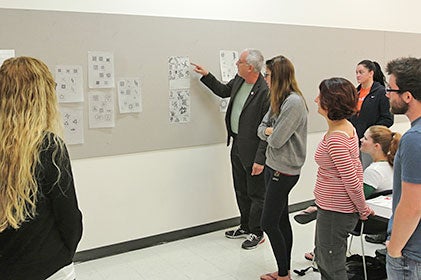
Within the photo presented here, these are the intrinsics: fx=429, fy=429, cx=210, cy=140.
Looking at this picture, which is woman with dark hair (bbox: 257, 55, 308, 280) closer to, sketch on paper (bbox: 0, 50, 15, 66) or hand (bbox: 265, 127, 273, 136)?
hand (bbox: 265, 127, 273, 136)

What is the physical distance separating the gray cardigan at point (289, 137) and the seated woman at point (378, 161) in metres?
0.41

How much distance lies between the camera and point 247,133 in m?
3.50

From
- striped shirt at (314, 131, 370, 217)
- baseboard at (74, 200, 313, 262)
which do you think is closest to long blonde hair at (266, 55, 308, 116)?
striped shirt at (314, 131, 370, 217)

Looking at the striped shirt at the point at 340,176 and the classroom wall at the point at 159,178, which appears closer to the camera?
the striped shirt at the point at 340,176

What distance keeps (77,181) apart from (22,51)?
3.32 feet

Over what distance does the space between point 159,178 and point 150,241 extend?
542mm

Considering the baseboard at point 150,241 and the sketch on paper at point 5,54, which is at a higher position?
the sketch on paper at point 5,54

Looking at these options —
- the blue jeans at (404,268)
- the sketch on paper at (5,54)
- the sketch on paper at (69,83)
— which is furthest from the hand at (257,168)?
the sketch on paper at (5,54)

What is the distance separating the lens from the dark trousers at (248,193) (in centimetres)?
356

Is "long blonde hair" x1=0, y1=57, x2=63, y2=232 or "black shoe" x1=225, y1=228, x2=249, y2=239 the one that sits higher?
"long blonde hair" x1=0, y1=57, x2=63, y2=232

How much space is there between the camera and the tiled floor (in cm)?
311

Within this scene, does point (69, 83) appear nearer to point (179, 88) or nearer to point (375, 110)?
point (179, 88)

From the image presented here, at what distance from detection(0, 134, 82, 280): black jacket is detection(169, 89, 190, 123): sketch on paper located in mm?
2189

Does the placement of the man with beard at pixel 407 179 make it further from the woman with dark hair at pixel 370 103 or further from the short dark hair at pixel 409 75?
the woman with dark hair at pixel 370 103
